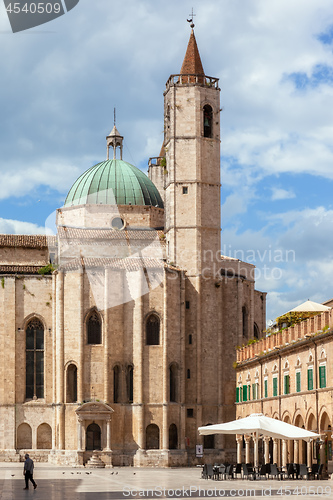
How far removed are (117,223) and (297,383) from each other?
3020 cm

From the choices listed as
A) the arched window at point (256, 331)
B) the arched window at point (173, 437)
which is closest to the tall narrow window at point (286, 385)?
the arched window at point (173, 437)

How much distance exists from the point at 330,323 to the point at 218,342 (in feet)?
81.0

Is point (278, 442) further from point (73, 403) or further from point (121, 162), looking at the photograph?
point (121, 162)

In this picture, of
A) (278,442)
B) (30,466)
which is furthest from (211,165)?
(30,466)

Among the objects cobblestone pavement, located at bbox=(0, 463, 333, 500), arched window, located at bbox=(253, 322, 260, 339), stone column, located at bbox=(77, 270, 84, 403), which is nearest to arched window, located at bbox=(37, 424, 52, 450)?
stone column, located at bbox=(77, 270, 84, 403)

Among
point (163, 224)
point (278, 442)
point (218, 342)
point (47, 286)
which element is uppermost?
point (163, 224)

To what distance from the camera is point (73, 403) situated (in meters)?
60.6

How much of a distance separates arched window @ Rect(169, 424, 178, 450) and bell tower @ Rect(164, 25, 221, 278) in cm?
1049

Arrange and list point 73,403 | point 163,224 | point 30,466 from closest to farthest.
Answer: point 30,466
point 73,403
point 163,224

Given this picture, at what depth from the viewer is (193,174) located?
211ft

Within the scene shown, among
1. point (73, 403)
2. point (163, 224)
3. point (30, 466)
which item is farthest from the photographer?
point (163, 224)

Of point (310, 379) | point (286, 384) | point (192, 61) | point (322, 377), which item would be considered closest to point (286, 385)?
point (286, 384)

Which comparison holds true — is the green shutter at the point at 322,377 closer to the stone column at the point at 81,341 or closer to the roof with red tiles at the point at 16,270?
the stone column at the point at 81,341

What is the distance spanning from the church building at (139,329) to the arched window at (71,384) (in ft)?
0.28
